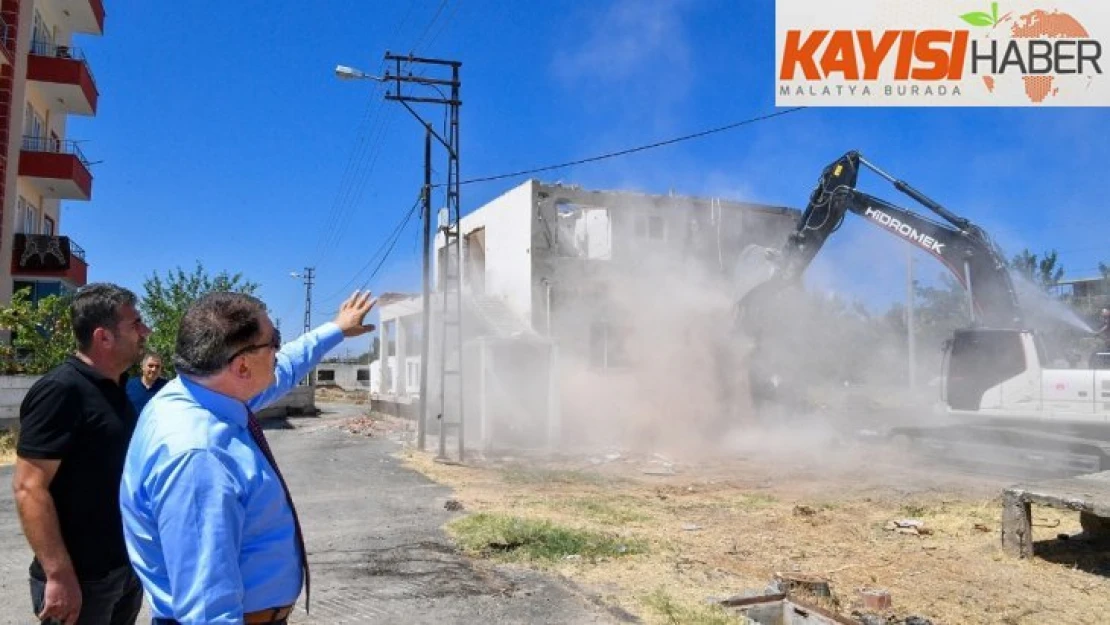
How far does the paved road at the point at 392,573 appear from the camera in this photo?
17.5 ft

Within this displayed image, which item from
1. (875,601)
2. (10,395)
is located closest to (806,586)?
(875,601)

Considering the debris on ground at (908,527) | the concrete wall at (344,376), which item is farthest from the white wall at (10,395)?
the concrete wall at (344,376)

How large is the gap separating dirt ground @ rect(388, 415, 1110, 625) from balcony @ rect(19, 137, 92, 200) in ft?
50.3

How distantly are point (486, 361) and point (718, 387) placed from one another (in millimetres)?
6128

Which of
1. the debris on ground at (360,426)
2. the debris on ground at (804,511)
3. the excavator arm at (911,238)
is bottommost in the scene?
the debris on ground at (360,426)

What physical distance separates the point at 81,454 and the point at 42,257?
2241 cm

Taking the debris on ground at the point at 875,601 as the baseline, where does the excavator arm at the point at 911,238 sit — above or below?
above

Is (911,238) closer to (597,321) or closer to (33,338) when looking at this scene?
(597,321)

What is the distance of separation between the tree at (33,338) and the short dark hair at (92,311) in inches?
622

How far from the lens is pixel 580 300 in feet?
64.5

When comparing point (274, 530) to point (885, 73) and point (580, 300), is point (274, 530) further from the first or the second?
point (580, 300)

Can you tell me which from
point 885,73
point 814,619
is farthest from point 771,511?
point 885,73

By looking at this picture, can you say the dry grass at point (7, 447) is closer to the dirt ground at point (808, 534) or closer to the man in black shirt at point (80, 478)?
the dirt ground at point (808, 534)

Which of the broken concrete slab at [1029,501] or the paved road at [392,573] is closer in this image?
the paved road at [392,573]
